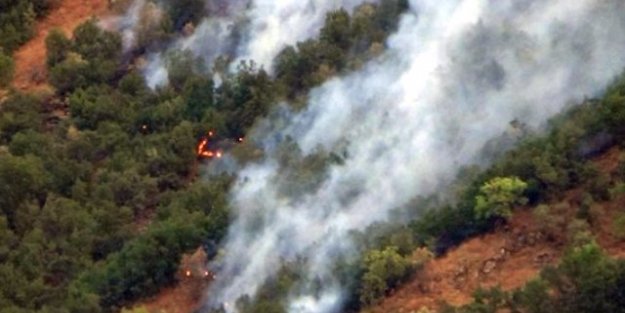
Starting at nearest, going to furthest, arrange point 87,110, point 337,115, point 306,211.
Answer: point 306,211, point 337,115, point 87,110

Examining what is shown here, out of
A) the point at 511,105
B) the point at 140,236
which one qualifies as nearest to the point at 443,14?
the point at 511,105

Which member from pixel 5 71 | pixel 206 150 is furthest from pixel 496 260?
pixel 5 71

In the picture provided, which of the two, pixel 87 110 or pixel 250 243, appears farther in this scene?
pixel 87 110

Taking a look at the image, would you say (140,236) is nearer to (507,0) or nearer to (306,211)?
(306,211)

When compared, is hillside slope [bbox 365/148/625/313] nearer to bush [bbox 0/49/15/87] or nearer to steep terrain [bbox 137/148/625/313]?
steep terrain [bbox 137/148/625/313]

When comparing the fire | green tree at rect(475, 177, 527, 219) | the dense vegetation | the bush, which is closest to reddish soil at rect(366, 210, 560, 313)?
green tree at rect(475, 177, 527, 219)

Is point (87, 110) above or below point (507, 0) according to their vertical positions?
above

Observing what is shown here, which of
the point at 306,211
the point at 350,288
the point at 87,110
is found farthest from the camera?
the point at 87,110

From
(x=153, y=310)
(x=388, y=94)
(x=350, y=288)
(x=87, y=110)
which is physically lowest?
(x=350, y=288)
